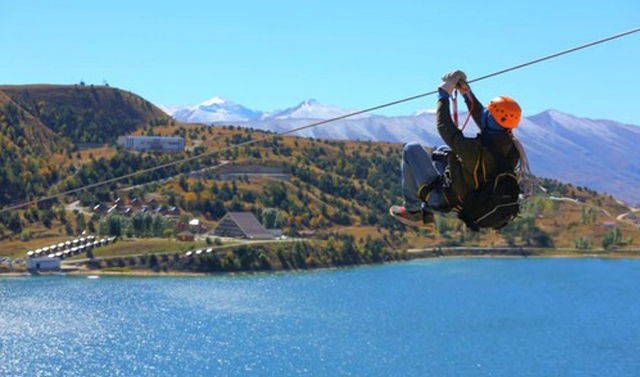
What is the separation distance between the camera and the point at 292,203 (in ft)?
420

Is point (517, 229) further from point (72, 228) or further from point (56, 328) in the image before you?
point (56, 328)

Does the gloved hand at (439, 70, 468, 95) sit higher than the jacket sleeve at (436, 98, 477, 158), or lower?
higher

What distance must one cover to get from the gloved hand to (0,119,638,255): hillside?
101m

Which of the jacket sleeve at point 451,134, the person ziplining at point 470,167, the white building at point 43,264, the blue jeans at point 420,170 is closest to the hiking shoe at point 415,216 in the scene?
the person ziplining at point 470,167

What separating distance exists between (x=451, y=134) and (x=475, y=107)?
426 mm

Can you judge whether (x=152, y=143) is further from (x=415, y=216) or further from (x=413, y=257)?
(x=415, y=216)

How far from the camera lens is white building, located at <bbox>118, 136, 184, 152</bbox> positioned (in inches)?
5773

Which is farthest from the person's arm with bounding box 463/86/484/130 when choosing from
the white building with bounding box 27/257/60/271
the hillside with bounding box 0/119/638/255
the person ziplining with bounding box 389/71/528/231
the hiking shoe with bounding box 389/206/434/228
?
the hillside with bounding box 0/119/638/255

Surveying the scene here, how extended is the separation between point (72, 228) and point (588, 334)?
6840cm

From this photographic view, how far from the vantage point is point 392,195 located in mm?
142750

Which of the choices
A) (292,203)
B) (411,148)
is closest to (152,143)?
(292,203)

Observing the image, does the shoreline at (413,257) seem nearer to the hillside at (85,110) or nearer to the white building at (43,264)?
the white building at (43,264)

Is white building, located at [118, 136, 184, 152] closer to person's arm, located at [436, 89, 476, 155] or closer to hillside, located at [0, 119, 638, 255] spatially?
hillside, located at [0, 119, 638, 255]

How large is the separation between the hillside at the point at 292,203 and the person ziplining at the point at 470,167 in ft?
329
